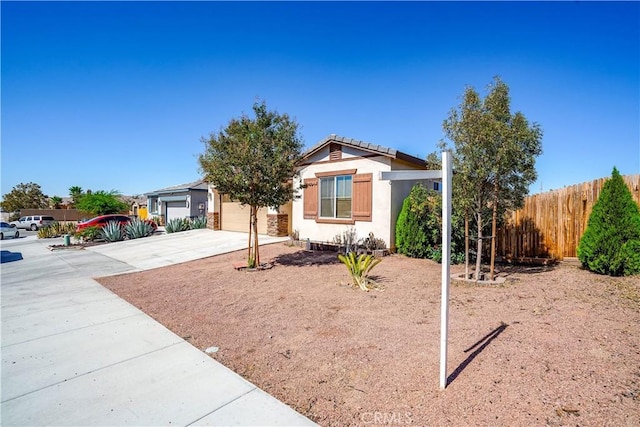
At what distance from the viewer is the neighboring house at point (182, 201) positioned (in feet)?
78.9

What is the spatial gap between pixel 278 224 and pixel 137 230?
9.10 metres

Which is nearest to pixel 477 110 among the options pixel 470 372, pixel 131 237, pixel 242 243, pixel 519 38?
pixel 519 38

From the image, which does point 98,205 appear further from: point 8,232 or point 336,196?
point 336,196

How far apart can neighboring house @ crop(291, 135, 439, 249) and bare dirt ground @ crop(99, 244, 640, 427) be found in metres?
3.39

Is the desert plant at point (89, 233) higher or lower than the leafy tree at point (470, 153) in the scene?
lower

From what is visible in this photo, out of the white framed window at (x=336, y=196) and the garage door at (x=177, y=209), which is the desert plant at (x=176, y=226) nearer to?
the garage door at (x=177, y=209)

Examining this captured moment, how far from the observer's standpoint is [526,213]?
884 cm

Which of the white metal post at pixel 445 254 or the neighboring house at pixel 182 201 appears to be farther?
the neighboring house at pixel 182 201

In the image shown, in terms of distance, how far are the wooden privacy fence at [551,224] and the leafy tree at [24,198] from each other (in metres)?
60.6

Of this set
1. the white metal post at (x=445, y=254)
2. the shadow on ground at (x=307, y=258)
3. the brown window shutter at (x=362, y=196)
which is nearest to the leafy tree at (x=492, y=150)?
the brown window shutter at (x=362, y=196)

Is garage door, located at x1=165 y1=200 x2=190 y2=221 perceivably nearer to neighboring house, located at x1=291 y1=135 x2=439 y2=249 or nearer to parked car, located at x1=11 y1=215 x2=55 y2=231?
parked car, located at x1=11 y1=215 x2=55 y2=231

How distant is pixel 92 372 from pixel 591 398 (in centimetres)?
503

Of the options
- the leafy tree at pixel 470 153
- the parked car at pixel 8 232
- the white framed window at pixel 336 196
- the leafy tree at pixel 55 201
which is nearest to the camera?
the leafy tree at pixel 470 153

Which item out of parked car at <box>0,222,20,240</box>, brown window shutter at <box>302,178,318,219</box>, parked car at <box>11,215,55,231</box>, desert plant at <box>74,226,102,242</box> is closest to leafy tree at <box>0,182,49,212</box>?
parked car at <box>11,215,55,231</box>
